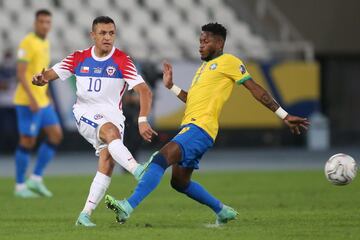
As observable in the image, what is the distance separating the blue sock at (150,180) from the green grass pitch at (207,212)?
0.99 ft

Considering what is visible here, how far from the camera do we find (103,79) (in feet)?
32.2

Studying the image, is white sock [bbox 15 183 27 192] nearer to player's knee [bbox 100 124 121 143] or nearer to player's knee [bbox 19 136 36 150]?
player's knee [bbox 19 136 36 150]

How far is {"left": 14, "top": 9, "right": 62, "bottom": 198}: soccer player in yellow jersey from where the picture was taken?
48.0ft

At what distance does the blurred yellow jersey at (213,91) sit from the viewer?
31.5 feet

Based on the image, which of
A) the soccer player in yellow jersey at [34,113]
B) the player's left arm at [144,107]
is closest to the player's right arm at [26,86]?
the soccer player in yellow jersey at [34,113]

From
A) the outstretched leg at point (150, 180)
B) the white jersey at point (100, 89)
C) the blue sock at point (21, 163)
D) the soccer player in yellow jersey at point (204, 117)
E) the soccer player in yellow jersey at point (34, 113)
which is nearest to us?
the outstretched leg at point (150, 180)

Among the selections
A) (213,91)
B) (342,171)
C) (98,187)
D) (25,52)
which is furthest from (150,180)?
(25,52)

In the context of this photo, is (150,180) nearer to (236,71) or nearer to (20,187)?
(236,71)

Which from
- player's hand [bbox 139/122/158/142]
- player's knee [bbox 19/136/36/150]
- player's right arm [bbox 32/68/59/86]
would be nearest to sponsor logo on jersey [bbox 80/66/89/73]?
player's right arm [bbox 32/68/59/86]

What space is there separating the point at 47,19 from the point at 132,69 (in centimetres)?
514

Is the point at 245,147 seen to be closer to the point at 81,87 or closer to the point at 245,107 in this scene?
the point at 245,107

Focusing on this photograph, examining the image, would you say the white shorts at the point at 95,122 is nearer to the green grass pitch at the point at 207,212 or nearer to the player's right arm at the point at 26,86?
the green grass pitch at the point at 207,212

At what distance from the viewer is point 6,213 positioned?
11695mm

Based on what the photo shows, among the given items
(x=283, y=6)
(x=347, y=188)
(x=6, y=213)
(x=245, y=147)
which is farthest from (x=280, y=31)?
(x=6, y=213)
